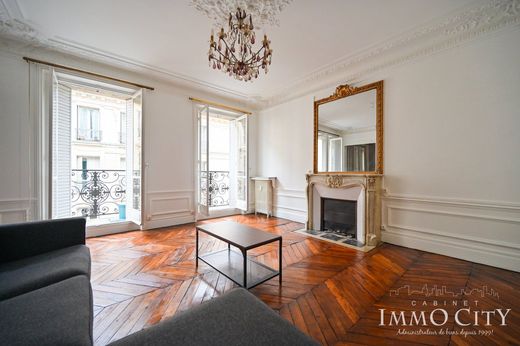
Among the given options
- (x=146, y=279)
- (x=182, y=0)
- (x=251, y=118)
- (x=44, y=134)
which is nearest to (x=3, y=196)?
(x=44, y=134)

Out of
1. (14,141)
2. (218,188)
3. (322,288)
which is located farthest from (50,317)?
(218,188)

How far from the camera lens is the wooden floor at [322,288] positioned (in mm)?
1274

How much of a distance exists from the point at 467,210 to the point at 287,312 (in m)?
2.33

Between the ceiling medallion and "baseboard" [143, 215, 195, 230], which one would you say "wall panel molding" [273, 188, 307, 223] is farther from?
the ceiling medallion

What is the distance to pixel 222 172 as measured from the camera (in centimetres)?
522

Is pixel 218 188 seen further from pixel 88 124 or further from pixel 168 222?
pixel 88 124

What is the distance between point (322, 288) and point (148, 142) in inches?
129

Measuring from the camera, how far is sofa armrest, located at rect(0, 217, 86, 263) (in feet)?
4.53

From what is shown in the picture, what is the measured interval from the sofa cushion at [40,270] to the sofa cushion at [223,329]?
2.68 feet

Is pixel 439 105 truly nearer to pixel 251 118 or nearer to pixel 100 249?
pixel 251 118

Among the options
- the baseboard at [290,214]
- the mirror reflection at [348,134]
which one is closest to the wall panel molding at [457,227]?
the mirror reflection at [348,134]

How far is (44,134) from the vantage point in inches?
105

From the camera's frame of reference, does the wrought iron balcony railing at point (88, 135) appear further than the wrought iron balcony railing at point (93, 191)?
Yes

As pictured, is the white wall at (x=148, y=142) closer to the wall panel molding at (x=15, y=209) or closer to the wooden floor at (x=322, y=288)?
the wall panel molding at (x=15, y=209)
